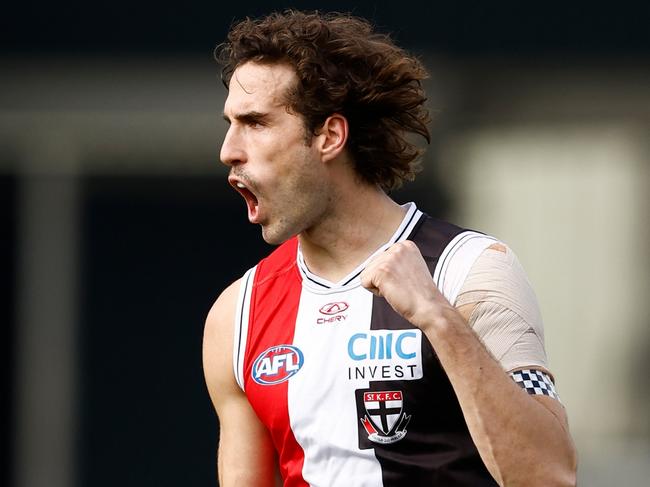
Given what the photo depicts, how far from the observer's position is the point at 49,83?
8828 mm

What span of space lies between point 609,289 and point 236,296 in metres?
4.74

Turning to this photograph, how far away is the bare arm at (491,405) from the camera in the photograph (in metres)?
3.46

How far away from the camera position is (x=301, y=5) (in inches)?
342

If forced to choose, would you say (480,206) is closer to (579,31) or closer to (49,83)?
(579,31)

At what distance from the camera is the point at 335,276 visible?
4094mm

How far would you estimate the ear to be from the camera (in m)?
4.09

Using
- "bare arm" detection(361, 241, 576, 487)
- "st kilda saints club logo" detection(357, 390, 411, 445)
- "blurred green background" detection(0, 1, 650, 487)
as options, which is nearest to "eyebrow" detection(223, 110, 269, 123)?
"bare arm" detection(361, 241, 576, 487)

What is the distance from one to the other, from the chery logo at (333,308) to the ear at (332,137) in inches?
16.4

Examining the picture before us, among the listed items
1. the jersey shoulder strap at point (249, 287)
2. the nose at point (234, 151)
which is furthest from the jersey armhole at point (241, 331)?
the nose at point (234, 151)

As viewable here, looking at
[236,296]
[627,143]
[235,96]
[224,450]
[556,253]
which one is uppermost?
[627,143]

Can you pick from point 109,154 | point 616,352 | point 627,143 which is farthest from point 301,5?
point 616,352

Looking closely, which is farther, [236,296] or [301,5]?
[301,5]

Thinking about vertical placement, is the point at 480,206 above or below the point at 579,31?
below

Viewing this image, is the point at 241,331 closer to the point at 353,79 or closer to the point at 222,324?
the point at 222,324
